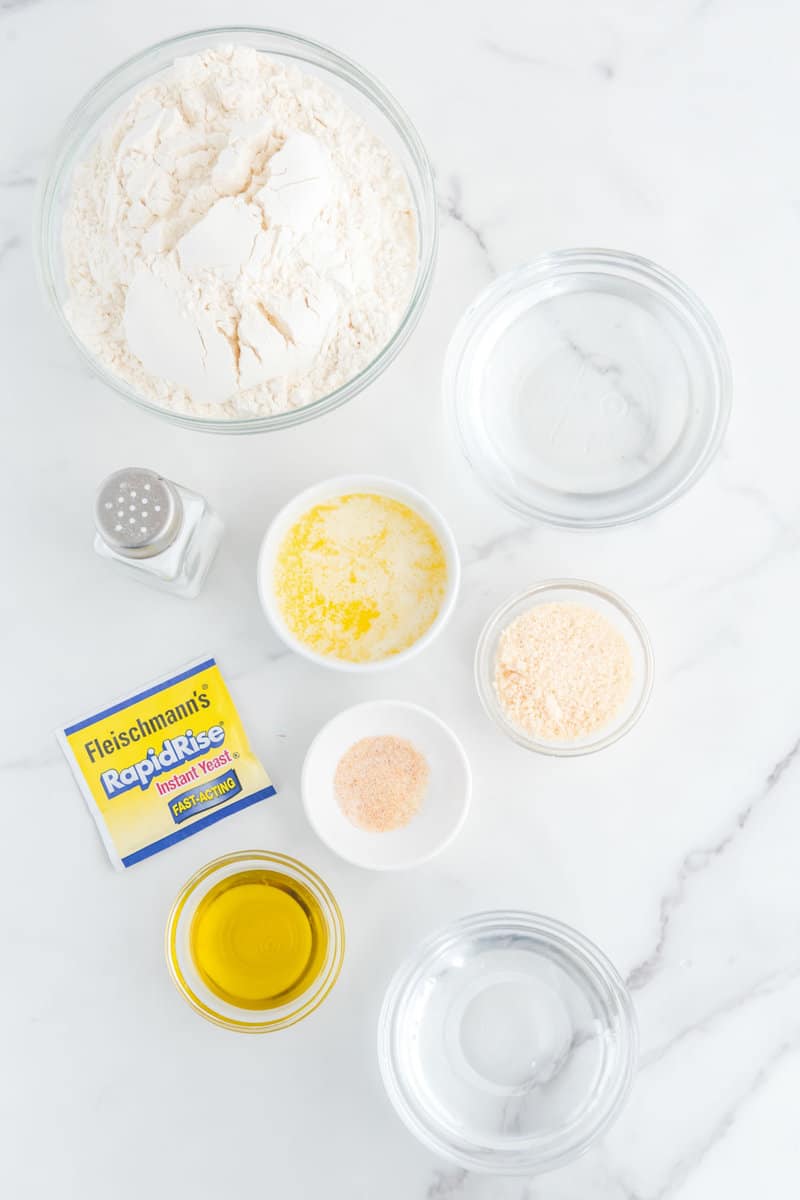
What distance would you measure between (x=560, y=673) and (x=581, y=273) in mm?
542

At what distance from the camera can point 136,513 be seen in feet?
3.60

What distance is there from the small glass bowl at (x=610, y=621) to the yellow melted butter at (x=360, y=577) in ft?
0.31

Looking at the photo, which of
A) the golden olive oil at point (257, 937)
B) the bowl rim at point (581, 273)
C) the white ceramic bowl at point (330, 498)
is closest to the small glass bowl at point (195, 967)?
the golden olive oil at point (257, 937)

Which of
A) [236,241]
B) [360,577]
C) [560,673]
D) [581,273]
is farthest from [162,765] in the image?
[581,273]

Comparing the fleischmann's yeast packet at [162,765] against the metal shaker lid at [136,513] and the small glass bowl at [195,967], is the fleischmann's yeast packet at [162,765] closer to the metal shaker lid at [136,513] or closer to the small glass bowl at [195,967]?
the small glass bowl at [195,967]

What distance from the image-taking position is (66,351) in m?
1.28

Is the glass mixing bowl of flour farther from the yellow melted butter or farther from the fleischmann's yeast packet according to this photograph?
the fleischmann's yeast packet

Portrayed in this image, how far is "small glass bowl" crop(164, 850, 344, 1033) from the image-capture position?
4.00ft

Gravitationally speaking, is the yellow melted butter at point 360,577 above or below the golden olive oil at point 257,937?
above

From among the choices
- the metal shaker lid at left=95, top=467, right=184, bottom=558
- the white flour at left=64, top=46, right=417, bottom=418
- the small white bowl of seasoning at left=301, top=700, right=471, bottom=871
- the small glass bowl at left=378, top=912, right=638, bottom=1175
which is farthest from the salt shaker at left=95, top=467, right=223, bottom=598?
the small glass bowl at left=378, top=912, right=638, bottom=1175

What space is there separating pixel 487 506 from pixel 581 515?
13 centimetres

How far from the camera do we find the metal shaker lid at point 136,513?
109 cm

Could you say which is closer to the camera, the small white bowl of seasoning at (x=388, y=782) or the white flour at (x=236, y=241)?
the white flour at (x=236, y=241)

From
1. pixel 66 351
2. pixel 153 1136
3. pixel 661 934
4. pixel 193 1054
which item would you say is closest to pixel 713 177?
pixel 66 351
